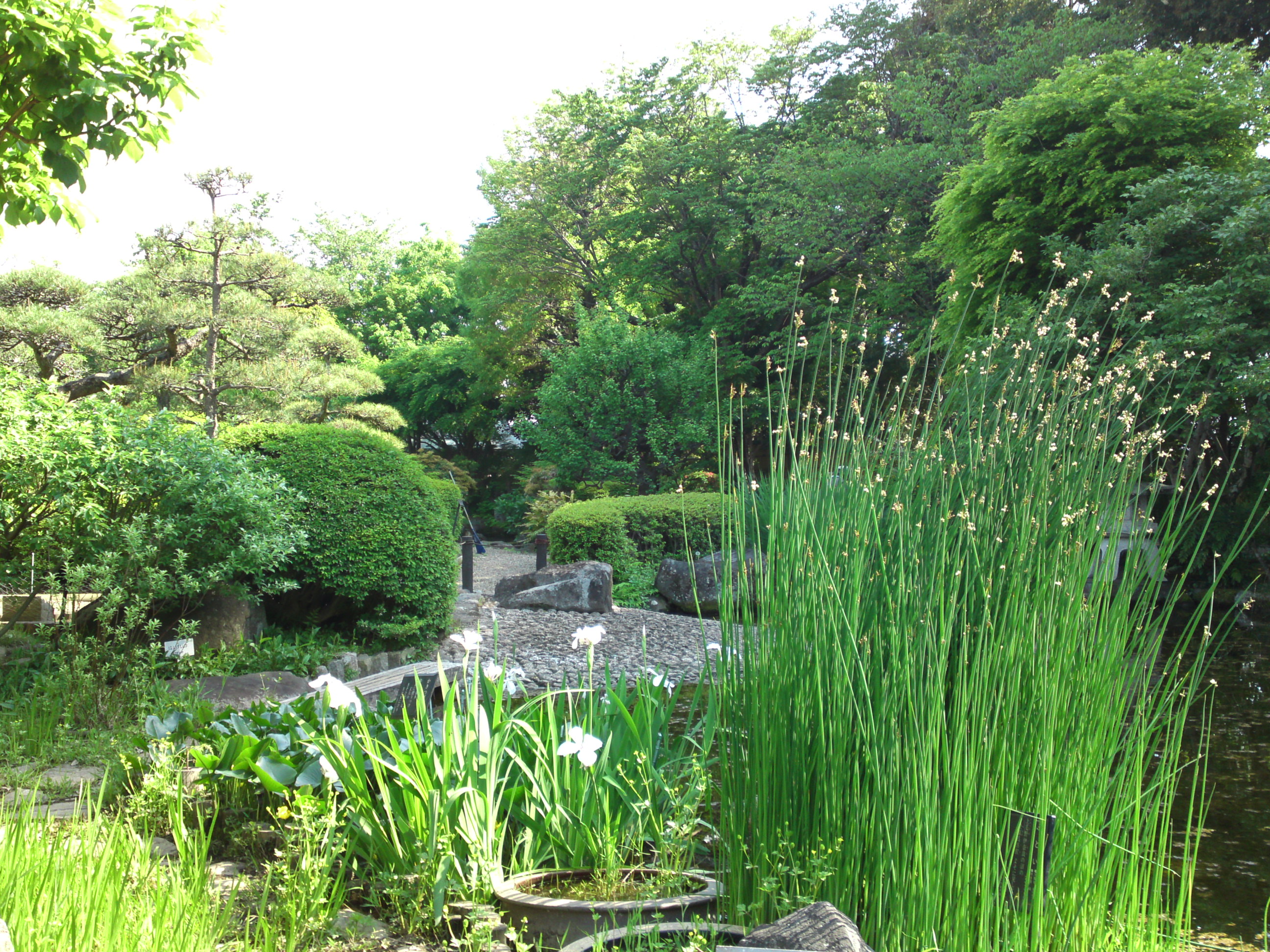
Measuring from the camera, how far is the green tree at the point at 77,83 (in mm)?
3213

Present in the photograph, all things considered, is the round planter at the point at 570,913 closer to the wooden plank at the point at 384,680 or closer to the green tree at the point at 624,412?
the wooden plank at the point at 384,680

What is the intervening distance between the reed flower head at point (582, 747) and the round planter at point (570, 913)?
0.29 meters

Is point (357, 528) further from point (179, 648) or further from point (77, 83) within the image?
point (77, 83)

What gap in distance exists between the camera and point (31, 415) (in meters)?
4.17

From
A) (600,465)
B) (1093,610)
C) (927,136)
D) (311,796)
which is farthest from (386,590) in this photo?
(927,136)

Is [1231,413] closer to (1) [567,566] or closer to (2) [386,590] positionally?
(1) [567,566]

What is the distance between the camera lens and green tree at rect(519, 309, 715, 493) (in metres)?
14.9

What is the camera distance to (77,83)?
10.9 feet

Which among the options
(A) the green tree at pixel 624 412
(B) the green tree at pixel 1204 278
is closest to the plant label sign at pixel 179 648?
(B) the green tree at pixel 1204 278

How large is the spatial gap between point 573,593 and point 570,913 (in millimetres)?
6536

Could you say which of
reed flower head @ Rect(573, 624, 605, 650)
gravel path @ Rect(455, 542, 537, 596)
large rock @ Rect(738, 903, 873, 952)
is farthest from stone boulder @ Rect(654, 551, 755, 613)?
large rock @ Rect(738, 903, 873, 952)

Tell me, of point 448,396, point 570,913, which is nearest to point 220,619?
point 570,913

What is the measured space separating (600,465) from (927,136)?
26.5 feet

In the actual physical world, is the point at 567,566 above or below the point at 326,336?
below
